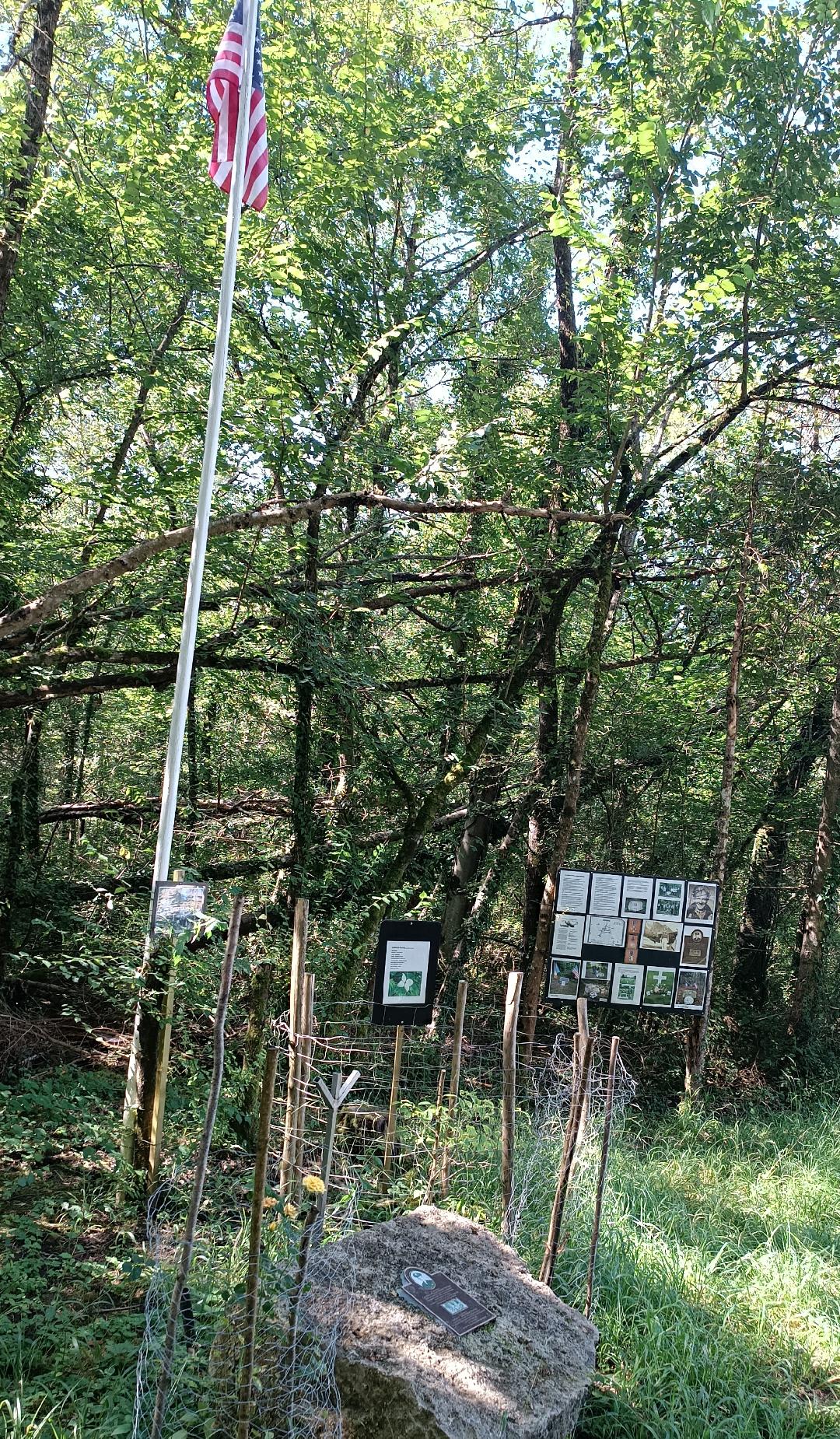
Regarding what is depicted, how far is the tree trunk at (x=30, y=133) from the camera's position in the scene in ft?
18.6

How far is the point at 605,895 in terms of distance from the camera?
7.32m

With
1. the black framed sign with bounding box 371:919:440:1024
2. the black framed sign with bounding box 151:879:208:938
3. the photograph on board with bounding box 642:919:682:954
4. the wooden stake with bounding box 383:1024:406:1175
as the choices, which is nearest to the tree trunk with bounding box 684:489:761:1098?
the photograph on board with bounding box 642:919:682:954

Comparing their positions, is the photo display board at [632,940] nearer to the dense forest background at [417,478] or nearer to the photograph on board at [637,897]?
the photograph on board at [637,897]

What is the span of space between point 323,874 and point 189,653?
291 cm

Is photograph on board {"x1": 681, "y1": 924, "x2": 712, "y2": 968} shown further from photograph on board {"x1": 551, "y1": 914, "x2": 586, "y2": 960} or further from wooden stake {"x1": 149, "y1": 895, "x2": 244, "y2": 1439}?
wooden stake {"x1": 149, "y1": 895, "x2": 244, "y2": 1439}

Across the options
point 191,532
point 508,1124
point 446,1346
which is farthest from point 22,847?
point 446,1346

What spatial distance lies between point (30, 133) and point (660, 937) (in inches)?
272

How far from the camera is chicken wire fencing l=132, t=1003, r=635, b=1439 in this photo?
287 cm

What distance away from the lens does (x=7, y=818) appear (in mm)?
8320

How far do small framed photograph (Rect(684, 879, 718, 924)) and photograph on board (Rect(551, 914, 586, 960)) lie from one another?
854mm

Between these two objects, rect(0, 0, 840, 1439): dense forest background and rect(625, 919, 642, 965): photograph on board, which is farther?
rect(625, 919, 642, 965): photograph on board

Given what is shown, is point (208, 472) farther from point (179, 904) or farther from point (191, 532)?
point (179, 904)

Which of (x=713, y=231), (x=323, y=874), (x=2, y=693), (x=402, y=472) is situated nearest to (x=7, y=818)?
(x=2, y=693)

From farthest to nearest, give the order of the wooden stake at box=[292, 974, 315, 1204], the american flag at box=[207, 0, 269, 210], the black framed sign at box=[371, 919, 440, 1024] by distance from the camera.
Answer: the black framed sign at box=[371, 919, 440, 1024], the american flag at box=[207, 0, 269, 210], the wooden stake at box=[292, 974, 315, 1204]
